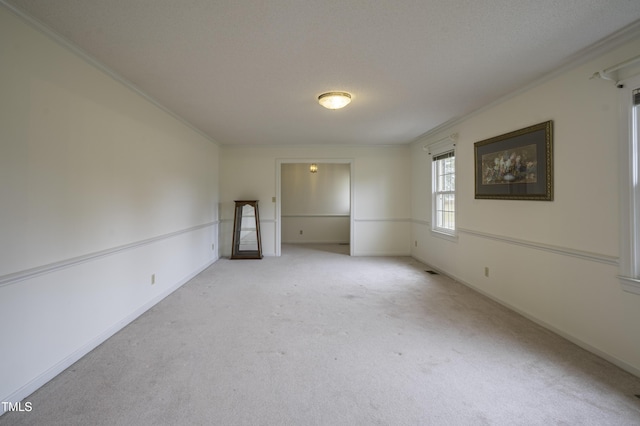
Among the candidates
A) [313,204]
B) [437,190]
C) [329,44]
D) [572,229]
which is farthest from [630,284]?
[313,204]

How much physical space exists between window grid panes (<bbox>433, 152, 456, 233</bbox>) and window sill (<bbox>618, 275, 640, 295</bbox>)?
8.13 feet

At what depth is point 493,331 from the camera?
2.72 meters

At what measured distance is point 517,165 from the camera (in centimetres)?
312

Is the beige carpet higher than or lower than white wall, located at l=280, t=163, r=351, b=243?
lower

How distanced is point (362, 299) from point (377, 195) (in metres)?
3.19

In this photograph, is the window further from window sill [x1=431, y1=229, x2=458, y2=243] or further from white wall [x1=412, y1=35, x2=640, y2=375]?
white wall [x1=412, y1=35, x2=640, y2=375]

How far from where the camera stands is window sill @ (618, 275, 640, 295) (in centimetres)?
205

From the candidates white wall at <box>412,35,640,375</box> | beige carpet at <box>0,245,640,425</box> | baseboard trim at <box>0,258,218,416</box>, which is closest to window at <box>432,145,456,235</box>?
→ white wall at <box>412,35,640,375</box>

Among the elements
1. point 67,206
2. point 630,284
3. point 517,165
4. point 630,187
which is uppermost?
point 517,165

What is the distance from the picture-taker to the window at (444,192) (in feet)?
15.5

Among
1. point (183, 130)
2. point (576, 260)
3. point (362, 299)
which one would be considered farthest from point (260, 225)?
point (576, 260)

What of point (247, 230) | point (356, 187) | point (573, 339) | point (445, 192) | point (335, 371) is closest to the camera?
point (335, 371)

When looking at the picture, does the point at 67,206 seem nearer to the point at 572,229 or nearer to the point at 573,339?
the point at 572,229

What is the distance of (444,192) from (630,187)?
9.40ft
